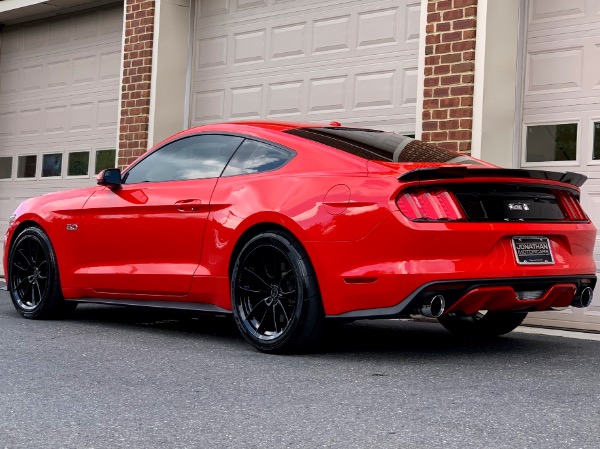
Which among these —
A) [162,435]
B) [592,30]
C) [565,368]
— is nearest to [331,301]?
[565,368]

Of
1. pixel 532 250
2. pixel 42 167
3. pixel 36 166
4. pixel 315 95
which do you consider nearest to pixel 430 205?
pixel 532 250

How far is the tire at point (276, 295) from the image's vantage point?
5.96 m

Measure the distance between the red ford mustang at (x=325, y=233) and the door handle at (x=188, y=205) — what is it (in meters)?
0.01

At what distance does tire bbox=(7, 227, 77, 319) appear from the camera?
7.93m

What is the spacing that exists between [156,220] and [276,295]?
4.12ft

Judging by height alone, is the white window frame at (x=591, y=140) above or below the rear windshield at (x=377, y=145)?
above

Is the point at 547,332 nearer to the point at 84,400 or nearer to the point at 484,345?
the point at 484,345

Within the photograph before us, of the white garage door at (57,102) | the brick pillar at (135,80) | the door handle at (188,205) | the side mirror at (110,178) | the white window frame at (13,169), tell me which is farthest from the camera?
the white window frame at (13,169)

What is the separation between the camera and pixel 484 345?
267 inches

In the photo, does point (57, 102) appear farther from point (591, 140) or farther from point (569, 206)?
point (569, 206)

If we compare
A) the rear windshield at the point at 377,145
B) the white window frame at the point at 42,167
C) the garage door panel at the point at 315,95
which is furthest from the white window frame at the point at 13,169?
the rear windshield at the point at 377,145

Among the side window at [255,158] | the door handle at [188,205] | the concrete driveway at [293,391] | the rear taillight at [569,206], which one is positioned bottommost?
the concrete driveway at [293,391]

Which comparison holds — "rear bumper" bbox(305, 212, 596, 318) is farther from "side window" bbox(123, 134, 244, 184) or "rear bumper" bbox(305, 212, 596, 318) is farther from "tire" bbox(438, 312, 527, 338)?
"side window" bbox(123, 134, 244, 184)

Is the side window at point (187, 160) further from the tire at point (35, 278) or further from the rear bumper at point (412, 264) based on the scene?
the rear bumper at point (412, 264)
